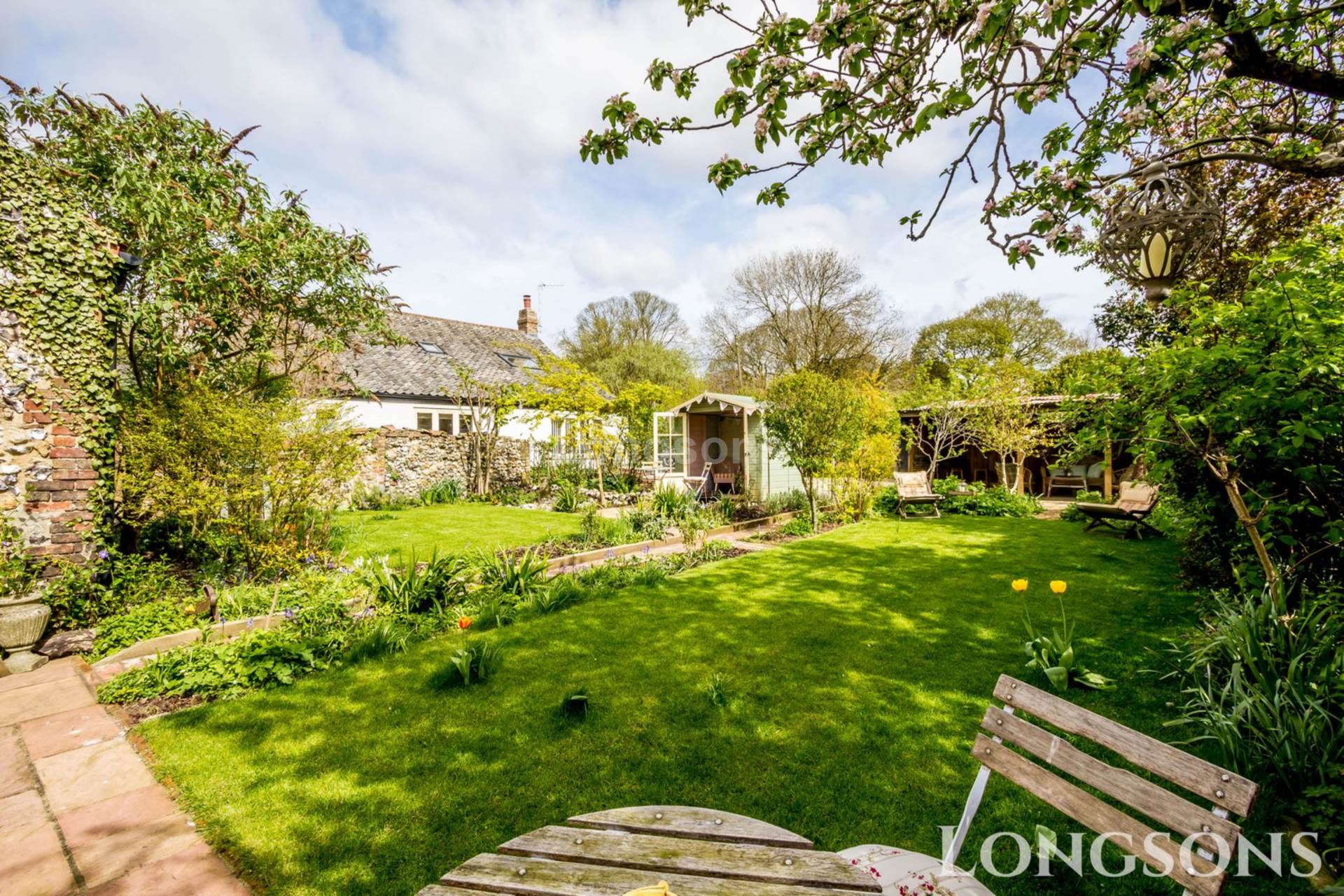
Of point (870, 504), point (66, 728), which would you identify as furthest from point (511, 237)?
point (66, 728)

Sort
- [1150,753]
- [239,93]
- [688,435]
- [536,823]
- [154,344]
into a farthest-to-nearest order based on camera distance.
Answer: [688,435], [239,93], [154,344], [536,823], [1150,753]

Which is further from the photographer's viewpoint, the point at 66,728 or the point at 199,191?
the point at 199,191

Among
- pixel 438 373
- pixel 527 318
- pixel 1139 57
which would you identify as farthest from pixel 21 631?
pixel 527 318

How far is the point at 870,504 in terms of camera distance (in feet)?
41.8

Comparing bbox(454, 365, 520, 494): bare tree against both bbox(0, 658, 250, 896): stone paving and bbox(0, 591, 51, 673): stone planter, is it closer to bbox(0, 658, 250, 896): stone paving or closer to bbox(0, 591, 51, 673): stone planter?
bbox(0, 591, 51, 673): stone planter

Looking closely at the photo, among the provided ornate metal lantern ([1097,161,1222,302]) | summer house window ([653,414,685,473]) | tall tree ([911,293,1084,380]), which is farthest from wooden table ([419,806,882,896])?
tall tree ([911,293,1084,380])

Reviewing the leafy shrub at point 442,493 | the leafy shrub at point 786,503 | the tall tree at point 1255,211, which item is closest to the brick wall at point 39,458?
the leafy shrub at point 442,493

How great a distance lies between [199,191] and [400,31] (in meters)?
3.14

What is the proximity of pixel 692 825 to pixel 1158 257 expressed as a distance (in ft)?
11.8

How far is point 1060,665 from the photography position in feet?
13.1

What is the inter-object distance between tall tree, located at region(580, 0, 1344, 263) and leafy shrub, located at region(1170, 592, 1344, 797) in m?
2.54

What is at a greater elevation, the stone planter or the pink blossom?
the pink blossom

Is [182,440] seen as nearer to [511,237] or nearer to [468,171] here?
[468,171]

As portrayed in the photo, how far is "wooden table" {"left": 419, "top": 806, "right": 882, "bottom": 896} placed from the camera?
146cm
